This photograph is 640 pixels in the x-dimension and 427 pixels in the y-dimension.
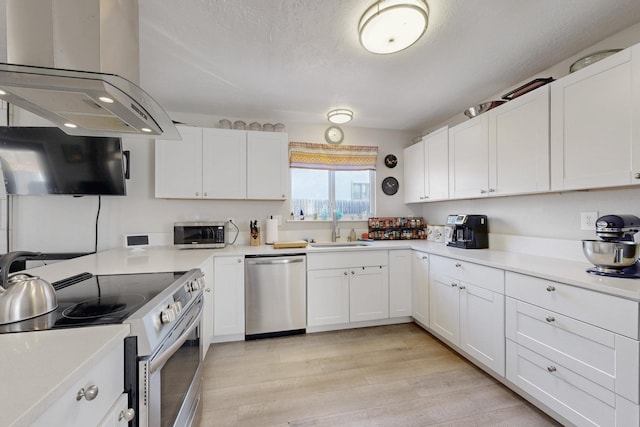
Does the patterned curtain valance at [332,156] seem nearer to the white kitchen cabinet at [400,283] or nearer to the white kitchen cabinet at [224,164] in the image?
the white kitchen cabinet at [224,164]

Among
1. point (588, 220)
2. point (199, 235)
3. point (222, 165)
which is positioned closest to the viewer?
point (588, 220)

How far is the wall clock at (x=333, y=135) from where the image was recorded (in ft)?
11.0

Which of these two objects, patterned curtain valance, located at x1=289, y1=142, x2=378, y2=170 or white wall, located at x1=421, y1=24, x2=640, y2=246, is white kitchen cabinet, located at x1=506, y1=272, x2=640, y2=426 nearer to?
white wall, located at x1=421, y1=24, x2=640, y2=246

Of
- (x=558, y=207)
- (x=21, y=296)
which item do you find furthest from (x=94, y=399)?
(x=558, y=207)

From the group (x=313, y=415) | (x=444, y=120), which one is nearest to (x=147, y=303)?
(x=313, y=415)

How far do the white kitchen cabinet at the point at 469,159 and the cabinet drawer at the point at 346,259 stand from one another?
1019 mm

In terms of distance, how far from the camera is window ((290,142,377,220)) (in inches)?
129

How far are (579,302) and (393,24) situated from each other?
1.80 metres

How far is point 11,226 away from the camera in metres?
2.46

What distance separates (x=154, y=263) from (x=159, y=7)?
1607 mm

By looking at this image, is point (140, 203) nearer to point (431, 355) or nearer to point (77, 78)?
point (77, 78)

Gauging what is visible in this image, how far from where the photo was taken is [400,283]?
9.32 feet

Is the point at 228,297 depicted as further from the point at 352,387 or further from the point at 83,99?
the point at 83,99

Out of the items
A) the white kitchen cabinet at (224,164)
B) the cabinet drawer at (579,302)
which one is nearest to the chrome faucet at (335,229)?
the white kitchen cabinet at (224,164)
